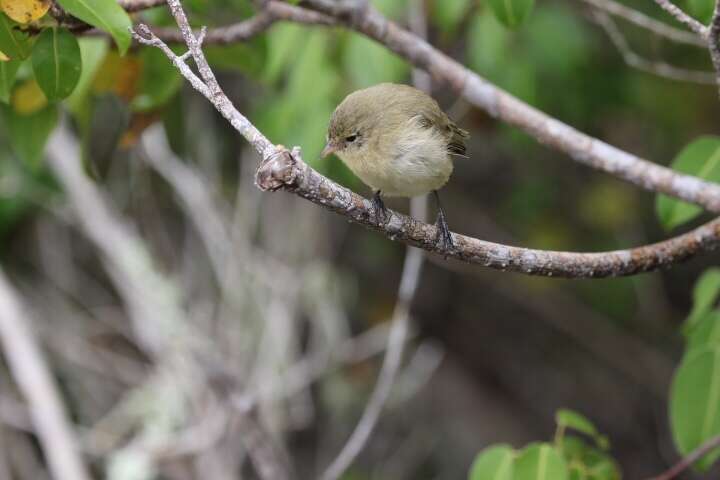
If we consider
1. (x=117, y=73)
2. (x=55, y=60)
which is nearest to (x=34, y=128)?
(x=117, y=73)

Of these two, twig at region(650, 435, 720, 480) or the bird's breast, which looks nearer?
twig at region(650, 435, 720, 480)

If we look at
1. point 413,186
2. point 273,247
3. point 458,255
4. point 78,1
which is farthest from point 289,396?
point 78,1

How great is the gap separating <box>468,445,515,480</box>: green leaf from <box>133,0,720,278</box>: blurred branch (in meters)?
0.56

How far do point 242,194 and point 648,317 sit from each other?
277cm

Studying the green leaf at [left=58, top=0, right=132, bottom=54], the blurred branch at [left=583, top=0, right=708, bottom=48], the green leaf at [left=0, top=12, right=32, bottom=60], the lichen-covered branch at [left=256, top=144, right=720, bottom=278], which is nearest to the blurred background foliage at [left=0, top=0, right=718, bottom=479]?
the blurred branch at [left=583, top=0, right=708, bottom=48]

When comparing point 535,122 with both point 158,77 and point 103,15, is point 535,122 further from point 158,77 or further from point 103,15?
point 103,15

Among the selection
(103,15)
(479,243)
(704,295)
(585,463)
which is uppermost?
(103,15)

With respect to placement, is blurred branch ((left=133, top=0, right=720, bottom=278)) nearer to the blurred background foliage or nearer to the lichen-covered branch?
the lichen-covered branch

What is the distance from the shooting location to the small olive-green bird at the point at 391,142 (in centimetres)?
267

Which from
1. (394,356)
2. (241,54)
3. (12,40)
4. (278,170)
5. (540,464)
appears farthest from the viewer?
(394,356)

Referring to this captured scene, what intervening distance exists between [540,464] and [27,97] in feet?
6.18

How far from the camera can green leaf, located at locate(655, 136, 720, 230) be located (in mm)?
2611

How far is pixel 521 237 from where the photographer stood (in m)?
5.85

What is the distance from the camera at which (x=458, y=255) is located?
213 centimetres
